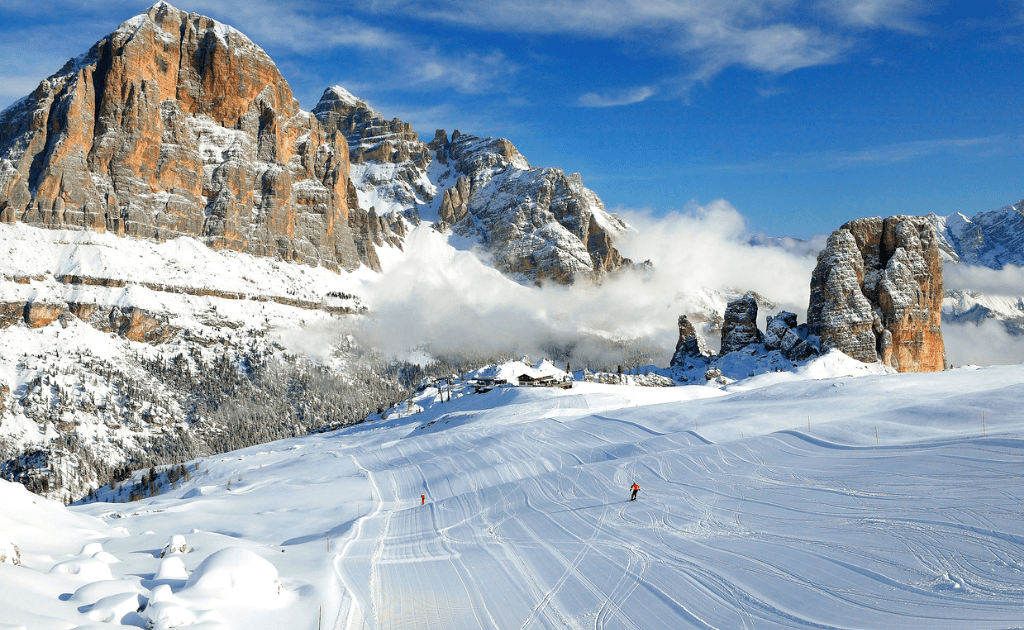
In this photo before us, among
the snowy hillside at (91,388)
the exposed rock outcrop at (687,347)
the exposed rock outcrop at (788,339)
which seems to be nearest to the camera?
the exposed rock outcrop at (788,339)

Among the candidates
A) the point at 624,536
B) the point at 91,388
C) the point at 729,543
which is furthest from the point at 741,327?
the point at 91,388

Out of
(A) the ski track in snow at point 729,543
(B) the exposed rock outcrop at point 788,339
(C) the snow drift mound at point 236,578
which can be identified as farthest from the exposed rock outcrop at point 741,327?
(C) the snow drift mound at point 236,578

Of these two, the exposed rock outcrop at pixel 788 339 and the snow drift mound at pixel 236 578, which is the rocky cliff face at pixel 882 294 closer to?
the exposed rock outcrop at pixel 788 339

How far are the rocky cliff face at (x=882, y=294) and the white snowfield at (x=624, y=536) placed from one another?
1574 inches

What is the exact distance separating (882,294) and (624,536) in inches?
3551

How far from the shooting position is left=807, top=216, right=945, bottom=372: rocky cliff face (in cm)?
9675

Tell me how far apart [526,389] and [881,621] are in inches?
2843

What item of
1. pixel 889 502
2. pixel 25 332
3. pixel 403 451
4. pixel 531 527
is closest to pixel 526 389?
pixel 403 451

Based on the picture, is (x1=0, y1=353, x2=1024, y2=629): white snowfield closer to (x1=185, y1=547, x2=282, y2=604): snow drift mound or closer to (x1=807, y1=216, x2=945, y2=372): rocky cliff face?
(x1=185, y1=547, x2=282, y2=604): snow drift mound

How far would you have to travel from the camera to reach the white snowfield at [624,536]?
1959cm

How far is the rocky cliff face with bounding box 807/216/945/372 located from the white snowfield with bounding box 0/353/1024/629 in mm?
39990

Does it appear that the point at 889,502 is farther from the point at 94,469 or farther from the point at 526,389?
the point at 94,469

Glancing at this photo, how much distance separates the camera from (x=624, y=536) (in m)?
29.6

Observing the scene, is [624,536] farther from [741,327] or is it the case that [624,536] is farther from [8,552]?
[741,327]
